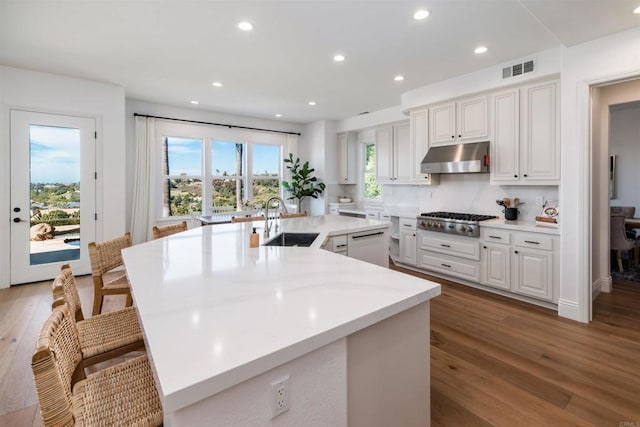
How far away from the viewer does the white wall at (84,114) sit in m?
3.91

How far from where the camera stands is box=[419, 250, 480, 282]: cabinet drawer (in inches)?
155

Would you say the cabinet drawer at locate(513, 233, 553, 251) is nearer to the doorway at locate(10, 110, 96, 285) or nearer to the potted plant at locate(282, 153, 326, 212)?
the potted plant at locate(282, 153, 326, 212)

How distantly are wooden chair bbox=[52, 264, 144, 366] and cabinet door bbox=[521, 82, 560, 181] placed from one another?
405 centimetres

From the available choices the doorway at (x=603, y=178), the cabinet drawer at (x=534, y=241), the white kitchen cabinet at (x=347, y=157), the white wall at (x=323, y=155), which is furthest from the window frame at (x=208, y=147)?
the doorway at (x=603, y=178)

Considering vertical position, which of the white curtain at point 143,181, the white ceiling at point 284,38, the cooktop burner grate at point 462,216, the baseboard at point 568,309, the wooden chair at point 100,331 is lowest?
the baseboard at point 568,309

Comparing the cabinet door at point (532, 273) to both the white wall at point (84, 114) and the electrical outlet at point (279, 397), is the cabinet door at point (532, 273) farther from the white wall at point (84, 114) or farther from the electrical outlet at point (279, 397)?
the white wall at point (84, 114)

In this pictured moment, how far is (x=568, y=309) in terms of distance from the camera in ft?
10.1

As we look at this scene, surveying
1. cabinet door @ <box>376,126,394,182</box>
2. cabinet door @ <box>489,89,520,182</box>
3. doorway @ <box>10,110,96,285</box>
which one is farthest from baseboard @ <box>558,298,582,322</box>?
doorway @ <box>10,110,96,285</box>

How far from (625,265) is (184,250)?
6.32 meters

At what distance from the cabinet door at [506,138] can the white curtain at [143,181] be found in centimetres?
515

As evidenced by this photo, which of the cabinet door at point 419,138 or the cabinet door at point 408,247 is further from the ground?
the cabinet door at point 419,138

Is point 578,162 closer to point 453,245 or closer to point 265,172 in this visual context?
point 453,245

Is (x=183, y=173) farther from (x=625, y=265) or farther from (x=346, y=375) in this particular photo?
(x=625, y=265)

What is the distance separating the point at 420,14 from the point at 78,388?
3.25m
